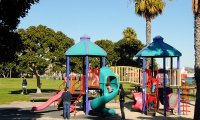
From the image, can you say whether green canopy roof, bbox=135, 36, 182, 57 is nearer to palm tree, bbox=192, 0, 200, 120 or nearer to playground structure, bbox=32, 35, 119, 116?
playground structure, bbox=32, 35, 119, 116

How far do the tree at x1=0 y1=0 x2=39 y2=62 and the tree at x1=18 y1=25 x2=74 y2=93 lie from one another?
83.3ft

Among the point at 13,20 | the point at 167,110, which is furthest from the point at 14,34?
the point at 167,110

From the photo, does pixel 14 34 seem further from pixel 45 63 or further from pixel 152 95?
pixel 45 63

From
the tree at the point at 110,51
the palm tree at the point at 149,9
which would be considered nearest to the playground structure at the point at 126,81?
the palm tree at the point at 149,9

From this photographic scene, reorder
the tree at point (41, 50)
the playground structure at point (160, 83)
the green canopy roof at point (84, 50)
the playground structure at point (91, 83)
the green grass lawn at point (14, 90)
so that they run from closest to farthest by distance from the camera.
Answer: the playground structure at point (91, 83)
the playground structure at point (160, 83)
the green canopy roof at point (84, 50)
the green grass lawn at point (14, 90)
the tree at point (41, 50)

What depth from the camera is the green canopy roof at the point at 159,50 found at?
24.9m

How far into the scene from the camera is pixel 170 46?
25.7 meters

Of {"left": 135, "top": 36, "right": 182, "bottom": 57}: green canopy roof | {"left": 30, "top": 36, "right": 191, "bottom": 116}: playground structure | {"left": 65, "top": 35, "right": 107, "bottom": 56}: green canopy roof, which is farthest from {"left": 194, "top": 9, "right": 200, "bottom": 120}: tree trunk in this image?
{"left": 65, "top": 35, "right": 107, "bottom": 56}: green canopy roof

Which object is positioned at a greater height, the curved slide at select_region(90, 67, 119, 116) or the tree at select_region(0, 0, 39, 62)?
the tree at select_region(0, 0, 39, 62)

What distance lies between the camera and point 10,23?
49.3 feet

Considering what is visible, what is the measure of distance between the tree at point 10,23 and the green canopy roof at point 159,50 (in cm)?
1165

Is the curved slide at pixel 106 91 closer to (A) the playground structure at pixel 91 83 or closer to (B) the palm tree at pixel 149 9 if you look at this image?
(A) the playground structure at pixel 91 83

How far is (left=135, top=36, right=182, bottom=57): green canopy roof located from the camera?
24938mm

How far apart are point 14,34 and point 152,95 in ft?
42.6
